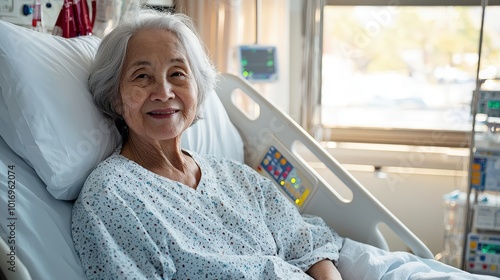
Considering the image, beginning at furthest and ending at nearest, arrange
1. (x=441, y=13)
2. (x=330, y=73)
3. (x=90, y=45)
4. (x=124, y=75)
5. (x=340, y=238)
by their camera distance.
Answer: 1. (x=330, y=73)
2. (x=441, y=13)
3. (x=340, y=238)
4. (x=90, y=45)
5. (x=124, y=75)

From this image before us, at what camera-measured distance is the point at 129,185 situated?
142cm

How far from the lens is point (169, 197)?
4.86 feet

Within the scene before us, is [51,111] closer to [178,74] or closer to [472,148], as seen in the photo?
[178,74]

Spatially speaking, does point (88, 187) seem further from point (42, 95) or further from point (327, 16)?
point (327, 16)

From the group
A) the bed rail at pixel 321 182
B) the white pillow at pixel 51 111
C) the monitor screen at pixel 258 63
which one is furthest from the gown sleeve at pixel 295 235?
the monitor screen at pixel 258 63

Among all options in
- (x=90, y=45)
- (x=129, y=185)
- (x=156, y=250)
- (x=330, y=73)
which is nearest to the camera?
(x=156, y=250)

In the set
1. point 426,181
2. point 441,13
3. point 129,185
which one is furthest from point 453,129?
point 129,185

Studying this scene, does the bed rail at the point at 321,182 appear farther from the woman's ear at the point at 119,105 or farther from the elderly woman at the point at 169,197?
the woman's ear at the point at 119,105

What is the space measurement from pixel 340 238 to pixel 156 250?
2.30 ft

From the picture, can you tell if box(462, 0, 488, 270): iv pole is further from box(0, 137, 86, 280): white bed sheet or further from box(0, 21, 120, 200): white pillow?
box(0, 137, 86, 280): white bed sheet

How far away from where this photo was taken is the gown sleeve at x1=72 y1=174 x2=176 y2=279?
127 centimetres

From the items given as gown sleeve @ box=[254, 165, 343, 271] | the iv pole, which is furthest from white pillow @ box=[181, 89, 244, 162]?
the iv pole

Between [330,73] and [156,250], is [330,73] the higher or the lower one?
the higher one

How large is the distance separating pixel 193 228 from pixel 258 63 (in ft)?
4.90
